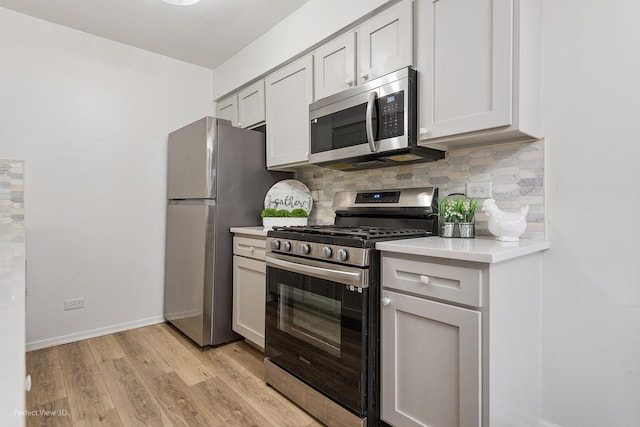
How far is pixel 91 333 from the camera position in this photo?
2.87m

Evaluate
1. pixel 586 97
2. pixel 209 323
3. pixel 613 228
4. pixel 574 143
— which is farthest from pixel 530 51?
pixel 209 323

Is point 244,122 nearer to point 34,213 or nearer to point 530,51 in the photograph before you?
point 34,213

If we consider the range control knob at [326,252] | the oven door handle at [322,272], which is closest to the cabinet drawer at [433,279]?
the oven door handle at [322,272]

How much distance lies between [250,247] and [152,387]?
1.01m

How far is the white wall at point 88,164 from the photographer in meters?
2.62

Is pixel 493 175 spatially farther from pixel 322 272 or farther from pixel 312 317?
pixel 312 317

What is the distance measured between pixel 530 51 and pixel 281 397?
211cm

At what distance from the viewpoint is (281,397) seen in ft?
6.46

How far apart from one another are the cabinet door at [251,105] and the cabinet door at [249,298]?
3.88 ft

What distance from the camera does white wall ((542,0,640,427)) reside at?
1420mm

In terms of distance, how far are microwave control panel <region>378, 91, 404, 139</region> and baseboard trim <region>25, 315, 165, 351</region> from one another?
8.62 feet

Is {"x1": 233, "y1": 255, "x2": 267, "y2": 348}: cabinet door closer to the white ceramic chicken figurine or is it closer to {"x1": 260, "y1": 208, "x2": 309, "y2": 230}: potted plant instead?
{"x1": 260, "y1": 208, "x2": 309, "y2": 230}: potted plant

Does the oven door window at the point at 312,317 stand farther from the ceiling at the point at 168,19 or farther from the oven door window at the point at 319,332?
the ceiling at the point at 168,19

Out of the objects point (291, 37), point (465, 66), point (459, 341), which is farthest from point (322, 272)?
point (291, 37)
